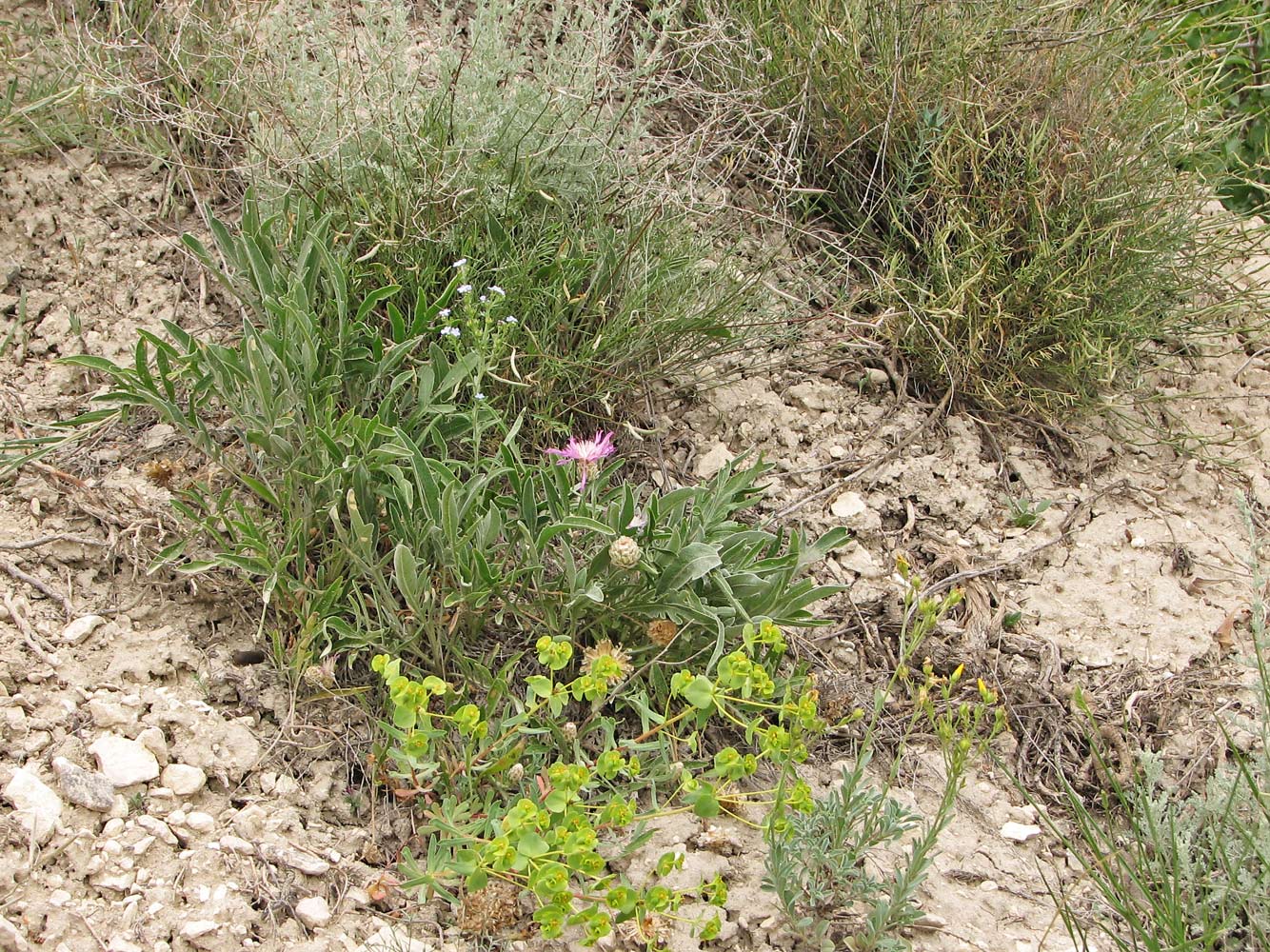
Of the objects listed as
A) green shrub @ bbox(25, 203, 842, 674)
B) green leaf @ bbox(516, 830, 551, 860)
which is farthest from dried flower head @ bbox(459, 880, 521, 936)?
green shrub @ bbox(25, 203, 842, 674)

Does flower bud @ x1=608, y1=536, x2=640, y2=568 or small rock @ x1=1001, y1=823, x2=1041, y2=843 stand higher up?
flower bud @ x1=608, y1=536, x2=640, y2=568

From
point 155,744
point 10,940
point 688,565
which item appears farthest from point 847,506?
point 10,940

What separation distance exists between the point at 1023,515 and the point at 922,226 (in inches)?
37.6

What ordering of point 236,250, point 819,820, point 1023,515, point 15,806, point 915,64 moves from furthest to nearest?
point 915,64 → point 1023,515 → point 236,250 → point 819,820 → point 15,806

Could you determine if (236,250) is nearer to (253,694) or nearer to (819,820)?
(253,694)

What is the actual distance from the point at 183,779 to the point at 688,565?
1.02 meters

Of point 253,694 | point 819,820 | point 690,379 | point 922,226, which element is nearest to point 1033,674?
point 819,820

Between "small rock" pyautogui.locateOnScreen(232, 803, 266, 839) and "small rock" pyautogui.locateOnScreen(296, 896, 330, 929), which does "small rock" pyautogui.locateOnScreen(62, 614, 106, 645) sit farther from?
"small rock" pyautogui.locateOnScreen(296, 896, 330, 929)

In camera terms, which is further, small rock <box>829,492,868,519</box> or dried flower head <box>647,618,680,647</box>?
small rock <box>829,492,868,519</box>

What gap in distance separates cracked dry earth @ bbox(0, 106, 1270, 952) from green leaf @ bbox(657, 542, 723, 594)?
476 mm

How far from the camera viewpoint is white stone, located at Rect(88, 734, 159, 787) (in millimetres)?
1977

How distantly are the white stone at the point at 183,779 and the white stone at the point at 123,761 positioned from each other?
0.02 m

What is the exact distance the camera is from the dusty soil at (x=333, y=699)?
6.26ft

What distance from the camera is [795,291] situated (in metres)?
3.37
